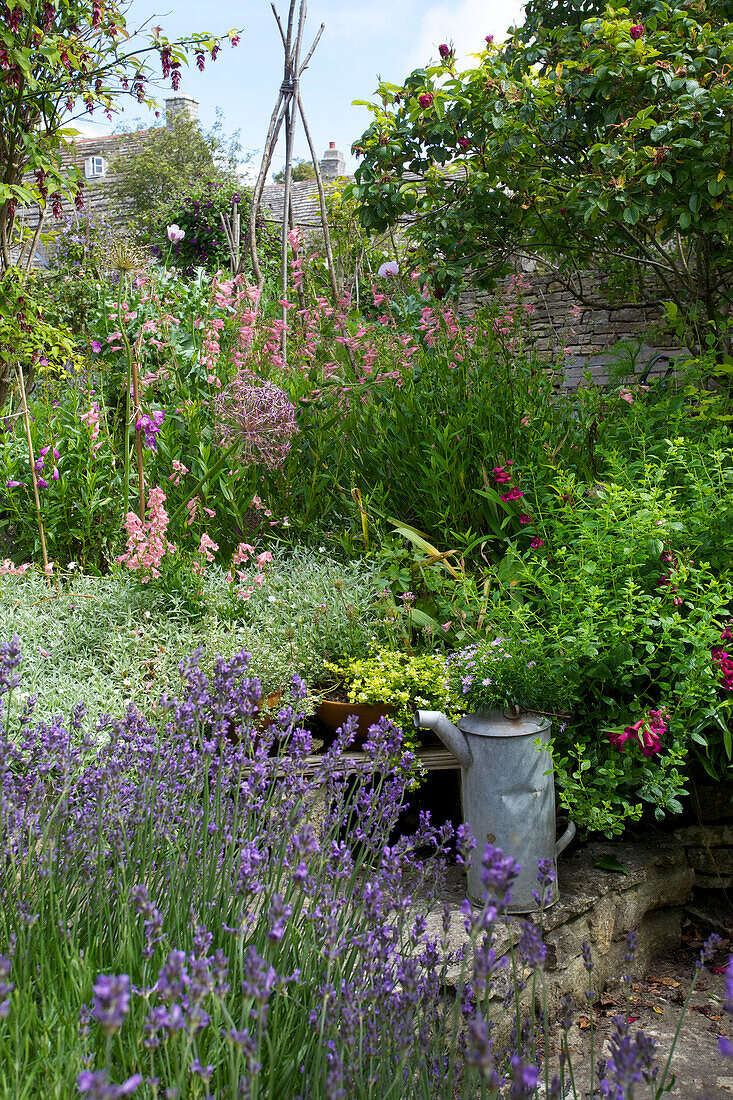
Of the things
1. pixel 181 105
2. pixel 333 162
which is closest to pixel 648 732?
pixel 181 105

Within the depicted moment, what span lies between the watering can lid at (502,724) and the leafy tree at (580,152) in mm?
2450

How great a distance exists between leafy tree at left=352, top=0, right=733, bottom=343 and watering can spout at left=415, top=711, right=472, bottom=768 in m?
2.58

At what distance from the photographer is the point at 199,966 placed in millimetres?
797

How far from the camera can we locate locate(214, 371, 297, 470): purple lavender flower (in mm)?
3768

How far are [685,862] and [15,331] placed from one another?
3.50m

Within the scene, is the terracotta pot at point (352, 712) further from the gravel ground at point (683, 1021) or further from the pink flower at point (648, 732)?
the gravel ground at point (683, 1021)

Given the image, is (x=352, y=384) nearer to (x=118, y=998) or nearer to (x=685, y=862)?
(x=685, y=862)

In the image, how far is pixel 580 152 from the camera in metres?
4.41

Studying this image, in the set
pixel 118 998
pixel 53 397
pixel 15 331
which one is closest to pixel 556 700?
pixel 118 998

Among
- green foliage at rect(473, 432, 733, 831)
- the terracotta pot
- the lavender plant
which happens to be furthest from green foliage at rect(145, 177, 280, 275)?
the lavender plant

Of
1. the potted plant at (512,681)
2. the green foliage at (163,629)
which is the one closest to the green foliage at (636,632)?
the potted plant at (512,681)

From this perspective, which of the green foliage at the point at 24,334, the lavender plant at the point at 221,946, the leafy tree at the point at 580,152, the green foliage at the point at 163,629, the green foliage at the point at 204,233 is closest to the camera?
the lavender plant at the point at 221,946

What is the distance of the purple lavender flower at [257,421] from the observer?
377 centimetres

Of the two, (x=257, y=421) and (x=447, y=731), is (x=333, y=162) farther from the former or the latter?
(x=447, y=731)
